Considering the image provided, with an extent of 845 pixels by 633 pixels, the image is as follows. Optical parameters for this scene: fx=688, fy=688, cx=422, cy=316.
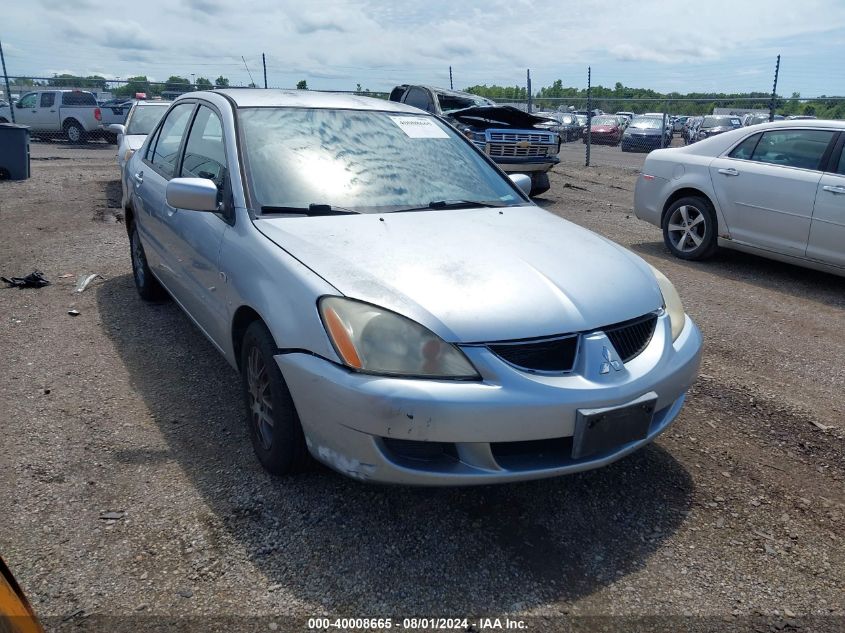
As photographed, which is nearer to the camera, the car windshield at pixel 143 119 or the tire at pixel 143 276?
the tire at pixel 143 276

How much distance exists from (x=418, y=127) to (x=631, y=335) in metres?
2.02

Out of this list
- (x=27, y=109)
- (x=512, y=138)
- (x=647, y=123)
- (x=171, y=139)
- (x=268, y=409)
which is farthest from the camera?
(x=647, y=123)

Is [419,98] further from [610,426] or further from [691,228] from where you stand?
[610,426]

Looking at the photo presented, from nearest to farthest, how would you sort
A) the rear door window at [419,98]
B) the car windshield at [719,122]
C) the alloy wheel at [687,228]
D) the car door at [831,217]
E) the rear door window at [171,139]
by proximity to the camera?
the rear door window at [171,139] → the car door at [831,217] → the alloy wheel at [687,228] → the rear door window at [419,98] → the car windshield at [719,122]

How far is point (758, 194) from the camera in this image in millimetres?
6602

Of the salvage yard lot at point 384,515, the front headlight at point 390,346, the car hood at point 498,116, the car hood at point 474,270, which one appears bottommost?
the salvage yard lot at point 384,515

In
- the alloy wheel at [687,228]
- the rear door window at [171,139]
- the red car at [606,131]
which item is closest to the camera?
the rear door window at [171,139]

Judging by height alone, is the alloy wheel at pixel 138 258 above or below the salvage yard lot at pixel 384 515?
above

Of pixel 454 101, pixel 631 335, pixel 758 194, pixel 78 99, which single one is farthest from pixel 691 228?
pixel 78 99

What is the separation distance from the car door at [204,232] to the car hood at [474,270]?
39cm

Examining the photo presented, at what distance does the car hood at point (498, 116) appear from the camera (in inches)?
448

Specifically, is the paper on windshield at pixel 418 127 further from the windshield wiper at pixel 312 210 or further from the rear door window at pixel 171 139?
the rear door window at pixel 171 139

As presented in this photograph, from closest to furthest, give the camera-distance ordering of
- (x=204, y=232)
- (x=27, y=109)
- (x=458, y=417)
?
(x=458, y=417)
(x=204, y=232)
(x=27, y=109)

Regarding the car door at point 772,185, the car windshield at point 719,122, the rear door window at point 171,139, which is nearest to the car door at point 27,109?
the rear door window at point 171,139
